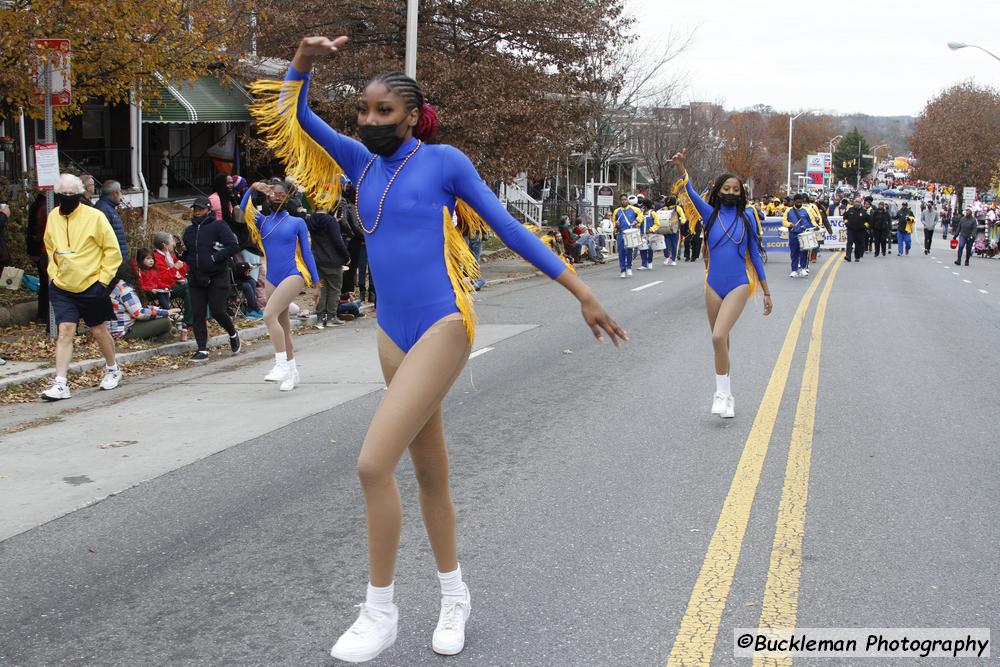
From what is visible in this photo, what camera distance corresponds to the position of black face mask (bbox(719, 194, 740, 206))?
837 centimetres

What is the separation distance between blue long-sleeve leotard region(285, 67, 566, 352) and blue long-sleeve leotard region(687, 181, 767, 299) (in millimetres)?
4725

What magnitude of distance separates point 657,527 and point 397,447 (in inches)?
84.7

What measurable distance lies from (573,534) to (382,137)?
2.35 metres

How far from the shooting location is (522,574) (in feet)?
15.2

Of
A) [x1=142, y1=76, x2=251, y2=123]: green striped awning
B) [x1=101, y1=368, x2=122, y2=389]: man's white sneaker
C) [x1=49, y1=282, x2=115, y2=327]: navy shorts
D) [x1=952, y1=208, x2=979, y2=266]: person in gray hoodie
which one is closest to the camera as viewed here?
[x1=49, y1=282, x2=115, y2=327]: navy shorts

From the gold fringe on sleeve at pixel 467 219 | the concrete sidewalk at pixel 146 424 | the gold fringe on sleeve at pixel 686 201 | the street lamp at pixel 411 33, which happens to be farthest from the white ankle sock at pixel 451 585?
the street lamp at pixel 411 33

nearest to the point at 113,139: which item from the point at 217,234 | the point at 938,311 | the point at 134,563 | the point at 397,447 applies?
the point at 217,234

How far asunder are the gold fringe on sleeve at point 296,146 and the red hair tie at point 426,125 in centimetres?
42

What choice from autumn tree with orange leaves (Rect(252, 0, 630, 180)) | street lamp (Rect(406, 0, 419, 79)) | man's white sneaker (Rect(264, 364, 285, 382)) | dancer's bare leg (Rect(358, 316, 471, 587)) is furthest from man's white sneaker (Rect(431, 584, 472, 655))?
autumn tree with orange leaves (Rect(252, 0, 630, 180))

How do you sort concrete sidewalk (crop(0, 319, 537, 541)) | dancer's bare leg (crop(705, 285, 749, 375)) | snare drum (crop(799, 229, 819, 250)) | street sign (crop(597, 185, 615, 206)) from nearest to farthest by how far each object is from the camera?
concrete sidewalk (crop(0, 319, 537, 541))
dancer's bare leg (crop(705, 285, 749, 375))
snare drum (crop(799, 229, 819, 250))
street sign (crop(597, 185, 615, 206))

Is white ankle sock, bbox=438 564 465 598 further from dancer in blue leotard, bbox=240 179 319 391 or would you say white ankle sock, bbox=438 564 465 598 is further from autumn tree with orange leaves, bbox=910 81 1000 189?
autumn tree with orange leaves, bbox=910 81 1000 189

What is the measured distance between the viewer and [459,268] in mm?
3932

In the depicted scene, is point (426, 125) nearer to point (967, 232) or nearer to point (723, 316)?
point (723, 316)

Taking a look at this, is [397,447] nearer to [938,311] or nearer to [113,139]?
[938,311]
